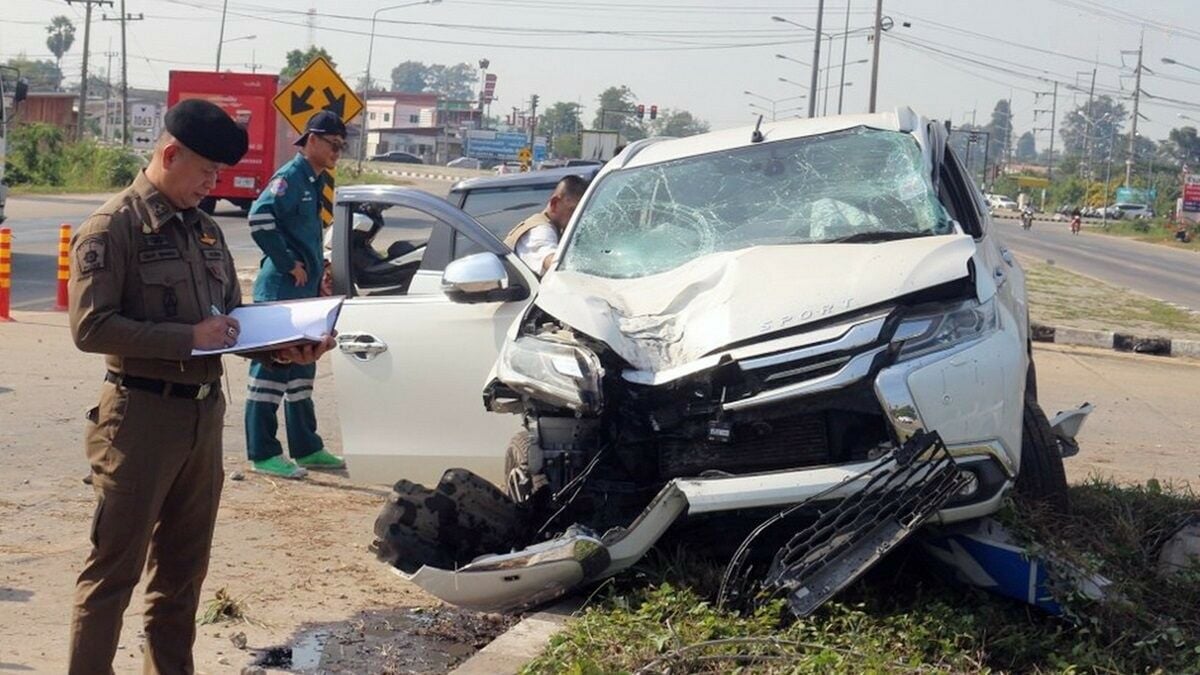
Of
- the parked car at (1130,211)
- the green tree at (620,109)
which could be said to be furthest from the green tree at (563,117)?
the parked car at (1130,211)

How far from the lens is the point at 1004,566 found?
4832 millimetres

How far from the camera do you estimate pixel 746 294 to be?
5.14 meters

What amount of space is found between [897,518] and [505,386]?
1.53 metres

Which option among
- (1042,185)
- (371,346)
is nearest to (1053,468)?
(371,346)

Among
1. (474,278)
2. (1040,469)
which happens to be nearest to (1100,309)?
(1040,469)

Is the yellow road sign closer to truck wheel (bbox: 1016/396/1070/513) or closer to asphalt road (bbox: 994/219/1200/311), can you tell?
truck wheel (bbox: 1016/396/1070/513)

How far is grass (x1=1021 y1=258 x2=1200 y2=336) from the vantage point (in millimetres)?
18266

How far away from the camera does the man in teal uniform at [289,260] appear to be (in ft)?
25.0

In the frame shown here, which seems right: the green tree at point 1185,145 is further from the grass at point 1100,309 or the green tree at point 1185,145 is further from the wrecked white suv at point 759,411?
the wrecked white suv at point 759,411

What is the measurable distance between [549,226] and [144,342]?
13.8ft

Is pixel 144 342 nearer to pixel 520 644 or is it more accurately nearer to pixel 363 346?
pixel 520 644

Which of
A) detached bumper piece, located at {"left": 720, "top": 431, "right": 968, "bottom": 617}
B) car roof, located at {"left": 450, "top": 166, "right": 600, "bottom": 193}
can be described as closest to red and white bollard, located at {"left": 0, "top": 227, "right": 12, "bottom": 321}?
car roof, located at {"left": 450, "top": 166, "right": 600, "bottom": 193}

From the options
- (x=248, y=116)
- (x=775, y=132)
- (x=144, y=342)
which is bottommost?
(x=144, y=342)

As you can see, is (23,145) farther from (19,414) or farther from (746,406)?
(746,406)
